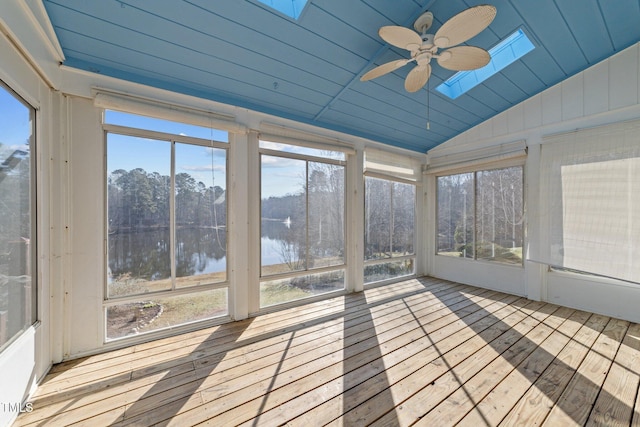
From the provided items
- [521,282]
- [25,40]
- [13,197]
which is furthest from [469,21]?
[521,282]

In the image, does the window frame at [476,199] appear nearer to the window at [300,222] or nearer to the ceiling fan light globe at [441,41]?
the window at [300,222]

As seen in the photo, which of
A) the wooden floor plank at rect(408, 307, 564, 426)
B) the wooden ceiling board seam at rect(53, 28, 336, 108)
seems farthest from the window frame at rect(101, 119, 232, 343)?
the wooden floor plank at rect(408, 307, 564, 426)

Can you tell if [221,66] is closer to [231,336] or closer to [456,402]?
[231,336]

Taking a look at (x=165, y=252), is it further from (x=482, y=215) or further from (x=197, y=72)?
(x=482, y=215)

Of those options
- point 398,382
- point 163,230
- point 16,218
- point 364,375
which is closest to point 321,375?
point 364,375

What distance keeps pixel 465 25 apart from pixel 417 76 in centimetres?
61

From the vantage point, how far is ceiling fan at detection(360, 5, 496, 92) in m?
1.64

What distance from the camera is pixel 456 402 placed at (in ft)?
5.31

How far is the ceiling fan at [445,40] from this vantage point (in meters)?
1.64

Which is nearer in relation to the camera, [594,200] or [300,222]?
[594,200]

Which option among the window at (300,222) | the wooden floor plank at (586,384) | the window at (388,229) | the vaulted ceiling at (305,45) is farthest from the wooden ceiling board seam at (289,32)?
the wooden floor plank at (586,384)

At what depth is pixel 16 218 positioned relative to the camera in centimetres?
159

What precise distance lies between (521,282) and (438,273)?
1.29 meters

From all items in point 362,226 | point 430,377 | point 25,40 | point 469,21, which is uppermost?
point 469,21
